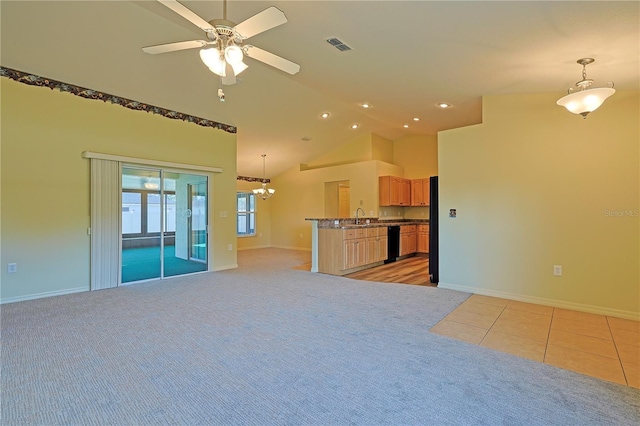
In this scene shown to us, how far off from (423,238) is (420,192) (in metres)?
1.38

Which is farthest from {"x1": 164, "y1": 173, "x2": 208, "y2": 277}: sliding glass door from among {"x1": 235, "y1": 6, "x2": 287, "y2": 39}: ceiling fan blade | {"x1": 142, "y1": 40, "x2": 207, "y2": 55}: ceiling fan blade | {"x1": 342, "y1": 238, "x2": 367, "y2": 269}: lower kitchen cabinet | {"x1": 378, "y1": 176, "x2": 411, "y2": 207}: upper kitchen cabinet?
{"x1": 378, "y1": 176, "x2": 411, "y2": 207}: upper kitchen cabinet

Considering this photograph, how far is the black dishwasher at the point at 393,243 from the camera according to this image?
7297mm

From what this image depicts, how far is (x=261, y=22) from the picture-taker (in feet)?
7.22

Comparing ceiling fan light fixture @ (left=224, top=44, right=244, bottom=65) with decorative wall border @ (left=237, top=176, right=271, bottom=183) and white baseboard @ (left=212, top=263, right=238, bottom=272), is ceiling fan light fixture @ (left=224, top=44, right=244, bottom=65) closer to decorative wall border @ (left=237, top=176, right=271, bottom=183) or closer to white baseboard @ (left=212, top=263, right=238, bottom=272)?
white baseboard @ (left=212, top=263, right=238, bottom=272)

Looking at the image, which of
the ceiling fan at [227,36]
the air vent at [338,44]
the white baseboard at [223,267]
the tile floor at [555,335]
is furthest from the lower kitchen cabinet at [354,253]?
the ceiling fan at [227,36]

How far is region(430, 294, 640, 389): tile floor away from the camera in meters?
2.37

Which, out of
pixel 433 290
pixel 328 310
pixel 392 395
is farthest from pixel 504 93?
pixel 392 395

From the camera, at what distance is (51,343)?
271 cm

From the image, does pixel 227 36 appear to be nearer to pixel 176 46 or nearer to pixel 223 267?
pixel 176 46

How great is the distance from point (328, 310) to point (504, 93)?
12.6ft

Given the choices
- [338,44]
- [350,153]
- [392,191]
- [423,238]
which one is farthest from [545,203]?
[350,153]

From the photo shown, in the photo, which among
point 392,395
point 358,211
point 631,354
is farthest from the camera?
point 358,211

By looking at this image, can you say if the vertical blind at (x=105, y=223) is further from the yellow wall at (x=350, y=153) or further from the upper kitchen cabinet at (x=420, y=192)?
the upper kitchen cabinet at (x=420, y=192)

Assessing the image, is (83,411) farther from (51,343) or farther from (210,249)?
(210,249)
